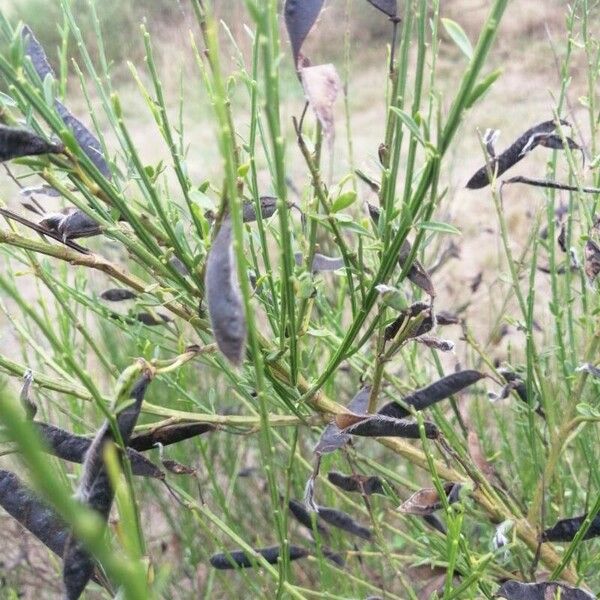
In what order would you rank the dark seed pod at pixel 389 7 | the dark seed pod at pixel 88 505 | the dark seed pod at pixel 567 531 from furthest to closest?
the dark seed pod at pixel 567 531
the dark seed pod at pixel 389 7
the dark seed pod at pixel 88 505

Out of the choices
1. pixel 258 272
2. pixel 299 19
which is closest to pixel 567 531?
pixel 258 272

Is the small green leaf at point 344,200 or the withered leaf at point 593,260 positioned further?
the withered leaf at point 593,260

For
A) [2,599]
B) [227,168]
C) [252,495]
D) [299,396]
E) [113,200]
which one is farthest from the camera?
[252,495]

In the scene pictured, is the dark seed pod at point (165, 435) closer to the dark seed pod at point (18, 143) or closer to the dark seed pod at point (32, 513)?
the dark seed pod at point (32, 513)

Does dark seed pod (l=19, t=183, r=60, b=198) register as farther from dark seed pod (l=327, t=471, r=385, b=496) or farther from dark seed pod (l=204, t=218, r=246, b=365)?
dark seed pod (l=327, t=471, r=385, b=496)

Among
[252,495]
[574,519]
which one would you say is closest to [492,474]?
[574,519]

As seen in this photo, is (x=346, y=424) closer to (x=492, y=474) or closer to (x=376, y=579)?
(x=492, y=474)

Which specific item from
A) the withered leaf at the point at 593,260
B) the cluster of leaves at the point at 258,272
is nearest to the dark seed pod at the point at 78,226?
the cluster of leaves at the point at 258,272
